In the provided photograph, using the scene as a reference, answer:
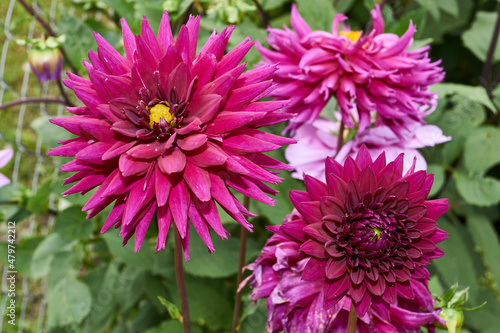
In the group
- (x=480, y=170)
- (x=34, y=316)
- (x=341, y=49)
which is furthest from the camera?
(x=34, y=316)

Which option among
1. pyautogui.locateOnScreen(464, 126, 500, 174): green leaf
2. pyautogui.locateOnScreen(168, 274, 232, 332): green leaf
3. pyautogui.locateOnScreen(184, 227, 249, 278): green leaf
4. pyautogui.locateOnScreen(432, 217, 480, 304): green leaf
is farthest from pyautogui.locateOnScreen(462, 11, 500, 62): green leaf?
pyautogui.locateOnScreen(168, 274, 232, 332): green leaf

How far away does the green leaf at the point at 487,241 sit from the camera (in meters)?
1.23

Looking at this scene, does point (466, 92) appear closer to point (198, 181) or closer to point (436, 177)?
point (436, 177)

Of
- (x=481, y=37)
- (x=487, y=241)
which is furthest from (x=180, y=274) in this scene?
(x=481, y=37)

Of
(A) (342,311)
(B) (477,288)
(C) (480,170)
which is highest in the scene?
(A) (342,311)

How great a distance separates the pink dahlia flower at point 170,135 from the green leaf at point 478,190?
0.70 m

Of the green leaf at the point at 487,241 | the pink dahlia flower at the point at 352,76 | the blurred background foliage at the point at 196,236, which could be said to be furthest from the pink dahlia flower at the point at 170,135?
the green leaf at the point at 487,241

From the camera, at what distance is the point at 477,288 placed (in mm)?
1225

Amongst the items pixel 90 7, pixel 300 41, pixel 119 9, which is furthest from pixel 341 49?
pixel 90 7

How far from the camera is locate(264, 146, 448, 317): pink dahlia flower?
50 centimetres

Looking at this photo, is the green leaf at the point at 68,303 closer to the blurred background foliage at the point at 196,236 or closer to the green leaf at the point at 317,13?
the blurred background foliage at the point at 196,236

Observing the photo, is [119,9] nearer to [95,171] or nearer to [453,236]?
[95,171]

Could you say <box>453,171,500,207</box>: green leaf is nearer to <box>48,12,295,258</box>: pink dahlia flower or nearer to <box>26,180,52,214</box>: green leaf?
<box>48,12,295,258</box>: pink dahlia flower

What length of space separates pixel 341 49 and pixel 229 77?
0.34 metres
